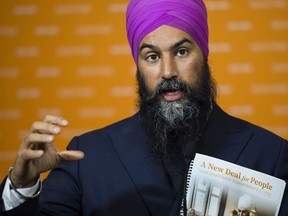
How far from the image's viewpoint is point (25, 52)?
107 inches

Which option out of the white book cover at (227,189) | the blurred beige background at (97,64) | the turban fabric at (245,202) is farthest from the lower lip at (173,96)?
the blurred beige background at (97,64)

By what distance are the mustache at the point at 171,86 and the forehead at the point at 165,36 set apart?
129 millimetres

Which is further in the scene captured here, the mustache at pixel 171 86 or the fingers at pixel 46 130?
the mustache at pixel 171 86

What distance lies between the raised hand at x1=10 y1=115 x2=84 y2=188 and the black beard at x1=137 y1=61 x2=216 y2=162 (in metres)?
0.55

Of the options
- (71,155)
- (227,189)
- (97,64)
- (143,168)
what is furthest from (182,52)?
(97,64)

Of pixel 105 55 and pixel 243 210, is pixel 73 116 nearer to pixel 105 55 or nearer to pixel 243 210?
pixel 105 55

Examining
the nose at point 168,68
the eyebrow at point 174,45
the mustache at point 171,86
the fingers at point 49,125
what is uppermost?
the eyebrow at point 174,45

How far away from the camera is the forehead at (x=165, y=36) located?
1787 mm

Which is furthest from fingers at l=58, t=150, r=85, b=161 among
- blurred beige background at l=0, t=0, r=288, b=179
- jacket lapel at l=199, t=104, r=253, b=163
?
blurred beige background at l=0, t=0, r=288, b=179

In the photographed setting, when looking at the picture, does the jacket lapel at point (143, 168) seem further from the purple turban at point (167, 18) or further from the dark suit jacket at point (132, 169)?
the purple turban at point (167, 18)

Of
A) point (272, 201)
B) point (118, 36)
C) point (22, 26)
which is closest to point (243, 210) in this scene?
point (272, 201)

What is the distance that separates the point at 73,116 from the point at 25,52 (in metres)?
0.40

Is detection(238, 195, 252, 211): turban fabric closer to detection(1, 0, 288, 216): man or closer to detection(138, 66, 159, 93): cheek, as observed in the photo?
detection(1, 0, 288, 216): man

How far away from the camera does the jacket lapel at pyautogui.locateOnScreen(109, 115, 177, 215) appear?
5.39 feet
